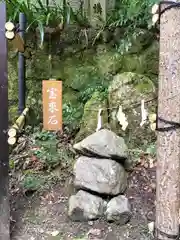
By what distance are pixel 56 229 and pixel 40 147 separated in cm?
130

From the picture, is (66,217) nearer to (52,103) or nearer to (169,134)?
(52,103)

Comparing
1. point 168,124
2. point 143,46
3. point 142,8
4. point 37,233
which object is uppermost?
point 142,8

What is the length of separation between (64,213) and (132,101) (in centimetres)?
157

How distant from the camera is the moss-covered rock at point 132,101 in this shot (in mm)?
3916

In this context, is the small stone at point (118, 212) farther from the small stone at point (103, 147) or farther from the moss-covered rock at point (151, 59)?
the moss-covered rock at point (151, 59)

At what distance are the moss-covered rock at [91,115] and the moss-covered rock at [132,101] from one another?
95 mm

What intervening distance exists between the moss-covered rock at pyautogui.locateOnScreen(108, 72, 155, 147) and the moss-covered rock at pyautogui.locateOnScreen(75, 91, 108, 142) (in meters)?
0.09

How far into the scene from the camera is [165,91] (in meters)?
2.40

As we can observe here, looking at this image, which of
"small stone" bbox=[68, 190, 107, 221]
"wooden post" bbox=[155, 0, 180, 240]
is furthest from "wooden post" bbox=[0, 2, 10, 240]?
"wooden post" bbox=[155, 0, 180, 240]

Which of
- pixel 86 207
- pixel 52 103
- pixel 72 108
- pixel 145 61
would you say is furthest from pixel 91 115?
pixel 86 207

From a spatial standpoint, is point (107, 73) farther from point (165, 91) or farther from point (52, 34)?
point (165, 91)

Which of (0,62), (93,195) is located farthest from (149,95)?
(0,62)

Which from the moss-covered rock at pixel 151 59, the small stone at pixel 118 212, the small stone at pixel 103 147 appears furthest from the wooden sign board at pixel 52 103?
the moss-covered rock at pixel 151 59

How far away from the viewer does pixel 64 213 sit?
325 cm
